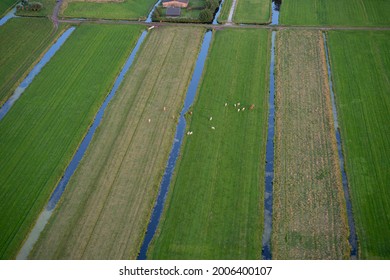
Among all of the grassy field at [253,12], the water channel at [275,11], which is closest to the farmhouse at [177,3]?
the grassy field at [253,12]

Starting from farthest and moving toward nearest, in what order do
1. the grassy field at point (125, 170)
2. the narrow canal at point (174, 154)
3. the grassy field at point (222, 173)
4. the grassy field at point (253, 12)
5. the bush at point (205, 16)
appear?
the grassy field at point (253, 12), the bush at point (205, 16), the narrow canal at point (174, 154), the grassy field at point (125, 170), the grassy field at point (222, 173)

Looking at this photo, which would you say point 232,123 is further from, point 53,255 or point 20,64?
point 20,64

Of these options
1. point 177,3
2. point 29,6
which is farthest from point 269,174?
point 29,6

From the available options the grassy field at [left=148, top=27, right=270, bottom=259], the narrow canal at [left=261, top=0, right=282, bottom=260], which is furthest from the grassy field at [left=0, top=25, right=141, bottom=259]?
the narrow canal at [left=261, top=0, right=282, bottom=260]

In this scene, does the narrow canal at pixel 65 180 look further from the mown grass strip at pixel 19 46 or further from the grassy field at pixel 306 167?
the grassy field at pixel 306 167

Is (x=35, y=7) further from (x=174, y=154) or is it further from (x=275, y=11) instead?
(x=174, y=154)

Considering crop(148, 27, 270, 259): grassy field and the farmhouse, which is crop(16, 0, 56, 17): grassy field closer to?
the farmhouse

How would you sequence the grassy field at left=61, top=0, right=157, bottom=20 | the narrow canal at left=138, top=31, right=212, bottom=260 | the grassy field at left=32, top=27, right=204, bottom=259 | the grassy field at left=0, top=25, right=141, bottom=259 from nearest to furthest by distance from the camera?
the grassy field at left=32, top=27, right=204, bottom=259 → the narrow canal at left=138, top=31, right=212, bottom=260 → the grassy field at left=0, top=25, right=141, bottom=259 → the grassy field at left=61, top=0, right=157, bottom=20
